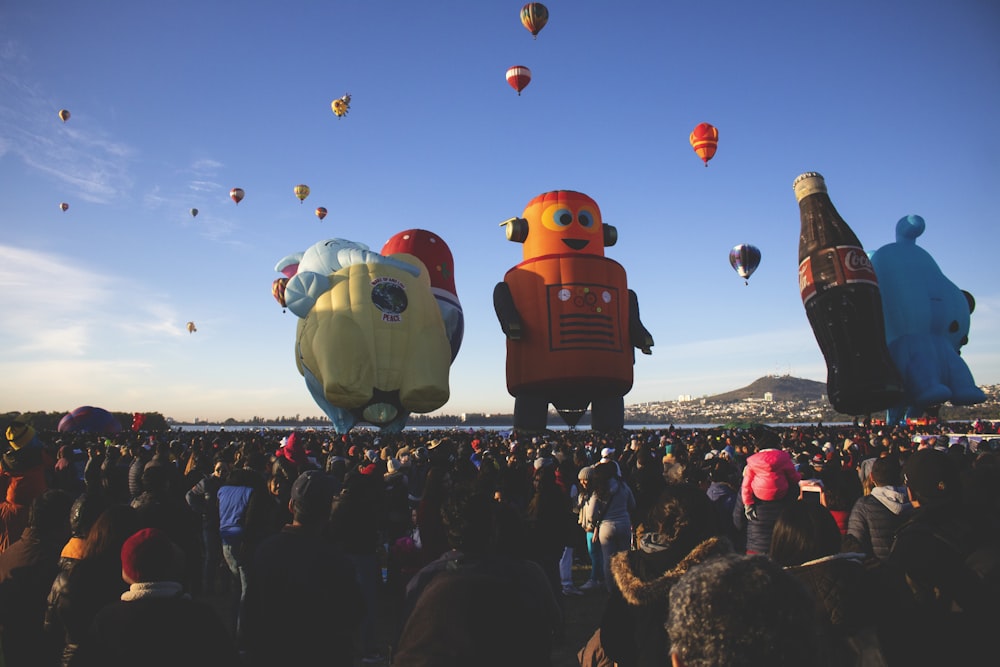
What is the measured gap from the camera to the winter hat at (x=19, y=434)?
605cm

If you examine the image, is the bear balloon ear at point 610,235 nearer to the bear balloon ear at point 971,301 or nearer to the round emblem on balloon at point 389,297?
the round emblem on balloon at point 389,297

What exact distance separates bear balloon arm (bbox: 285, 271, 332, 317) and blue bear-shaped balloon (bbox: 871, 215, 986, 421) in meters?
19.5

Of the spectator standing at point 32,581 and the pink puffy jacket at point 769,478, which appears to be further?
the pink puffy jacket at point 769,478

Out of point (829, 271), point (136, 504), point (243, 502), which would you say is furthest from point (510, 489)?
point (829, 271)

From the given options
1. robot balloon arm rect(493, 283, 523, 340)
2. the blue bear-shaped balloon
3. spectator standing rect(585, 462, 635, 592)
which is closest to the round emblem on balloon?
robot balloon arm rect(493, 283, 523, 340)

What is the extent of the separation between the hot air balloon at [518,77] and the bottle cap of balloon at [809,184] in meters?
10.2

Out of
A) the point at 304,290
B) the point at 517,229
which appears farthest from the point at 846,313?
the point at 304,290

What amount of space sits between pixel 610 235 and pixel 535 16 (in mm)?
7525

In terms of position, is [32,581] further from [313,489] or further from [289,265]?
[289,265]

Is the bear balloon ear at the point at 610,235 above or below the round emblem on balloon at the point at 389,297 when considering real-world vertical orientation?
above

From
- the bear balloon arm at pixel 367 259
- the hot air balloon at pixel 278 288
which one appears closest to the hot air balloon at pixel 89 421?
the hot air balloon at pixel 278 288

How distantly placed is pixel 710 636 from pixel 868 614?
1242 millimetres

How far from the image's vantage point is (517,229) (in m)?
19.7

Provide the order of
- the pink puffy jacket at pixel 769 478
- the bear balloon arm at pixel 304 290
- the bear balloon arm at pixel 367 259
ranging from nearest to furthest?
the pink puffy jacket at pixel 769 478 → the bear balloon arm at pixel 304 290 → the bear balloon arm at pixel 367 259
